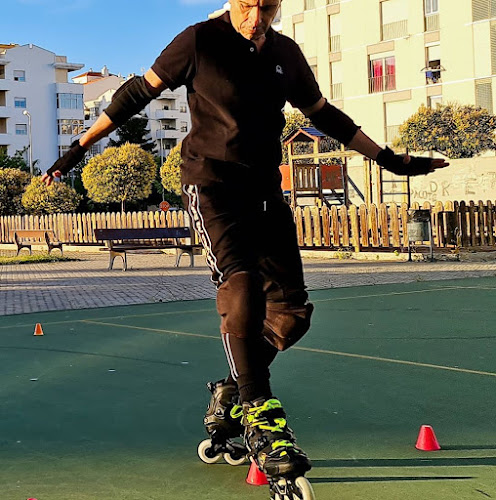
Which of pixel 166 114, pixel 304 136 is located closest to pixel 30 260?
pixel 304 136

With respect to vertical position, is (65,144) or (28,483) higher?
(65,144)

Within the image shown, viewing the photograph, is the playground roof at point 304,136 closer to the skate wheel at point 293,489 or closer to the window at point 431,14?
the window at point 431,14

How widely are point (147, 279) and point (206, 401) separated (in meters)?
11.8

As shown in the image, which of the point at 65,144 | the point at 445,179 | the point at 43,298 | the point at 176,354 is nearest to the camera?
the point at 176,354

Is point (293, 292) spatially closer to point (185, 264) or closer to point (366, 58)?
point (185, 264)

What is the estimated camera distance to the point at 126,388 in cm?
545

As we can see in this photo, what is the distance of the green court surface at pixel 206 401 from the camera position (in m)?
3.36

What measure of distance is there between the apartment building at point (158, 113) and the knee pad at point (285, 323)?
108m

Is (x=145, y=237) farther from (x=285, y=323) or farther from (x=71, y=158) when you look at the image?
(x=285, y=323)

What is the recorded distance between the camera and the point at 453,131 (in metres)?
43.5

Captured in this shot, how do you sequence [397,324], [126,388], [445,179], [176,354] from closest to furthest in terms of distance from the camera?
[126,388] → [176,354] → [397,324] → [445,179]

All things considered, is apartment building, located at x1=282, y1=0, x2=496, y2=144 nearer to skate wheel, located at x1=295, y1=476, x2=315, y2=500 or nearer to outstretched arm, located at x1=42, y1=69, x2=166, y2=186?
outstretched arm, located at x1=42, y1=69, x2=166, y2=186

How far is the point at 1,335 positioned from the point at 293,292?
5.70 m

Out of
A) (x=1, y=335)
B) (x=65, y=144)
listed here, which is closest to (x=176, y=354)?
(x=1, y=335)
